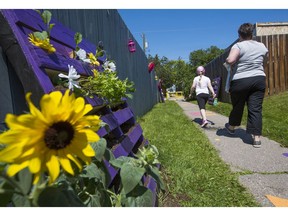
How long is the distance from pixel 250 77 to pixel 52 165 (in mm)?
3972

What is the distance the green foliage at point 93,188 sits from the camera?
30.8 inches

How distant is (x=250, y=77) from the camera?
431 cm

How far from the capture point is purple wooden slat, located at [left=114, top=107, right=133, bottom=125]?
2476 millimetres

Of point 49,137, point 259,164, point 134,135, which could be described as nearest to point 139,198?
point 49,137

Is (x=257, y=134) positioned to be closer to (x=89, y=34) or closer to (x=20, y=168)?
(x=89, y=34)

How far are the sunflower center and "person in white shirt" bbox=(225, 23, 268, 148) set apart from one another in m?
3.77

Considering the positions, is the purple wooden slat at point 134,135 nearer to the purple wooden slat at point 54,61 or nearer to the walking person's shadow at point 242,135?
the purple wooden slat at point 54,61

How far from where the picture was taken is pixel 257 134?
165 inches

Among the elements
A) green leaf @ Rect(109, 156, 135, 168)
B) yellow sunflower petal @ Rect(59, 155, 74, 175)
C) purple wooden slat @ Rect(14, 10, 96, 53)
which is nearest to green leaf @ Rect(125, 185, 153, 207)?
green leaf @ Rect(109, 156, 135, 168)

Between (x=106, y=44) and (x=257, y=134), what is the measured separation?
2.58 meters

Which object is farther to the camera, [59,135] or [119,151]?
[119,151]

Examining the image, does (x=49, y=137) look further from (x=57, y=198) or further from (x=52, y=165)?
(x=57, y=198)

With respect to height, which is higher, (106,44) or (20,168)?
(106,44)
